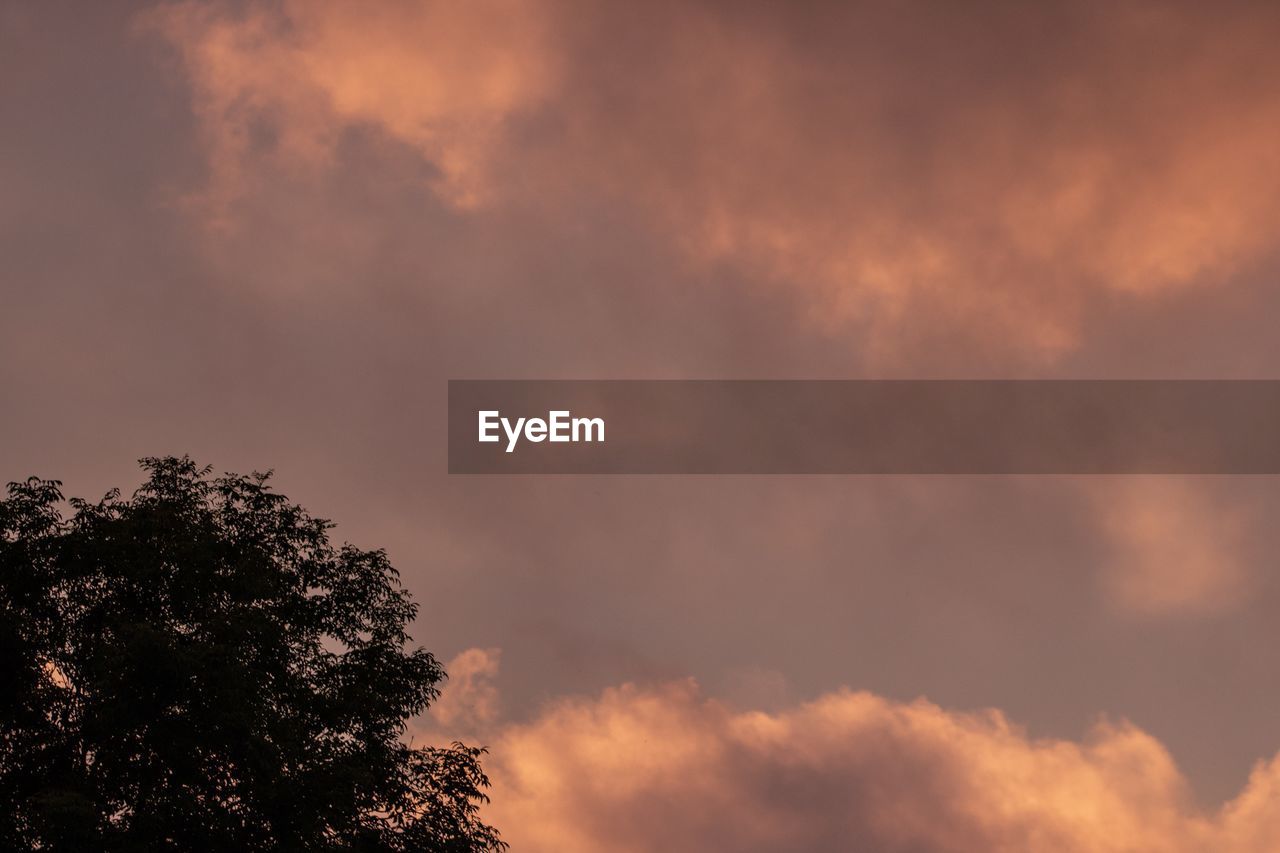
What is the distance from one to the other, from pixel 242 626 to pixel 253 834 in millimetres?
4883

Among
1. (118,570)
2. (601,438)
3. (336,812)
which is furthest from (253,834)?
(601,438)

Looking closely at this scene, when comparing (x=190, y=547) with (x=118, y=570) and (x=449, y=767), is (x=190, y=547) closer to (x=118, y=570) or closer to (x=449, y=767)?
(x=118, y=570)

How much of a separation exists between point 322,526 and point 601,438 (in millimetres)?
9404

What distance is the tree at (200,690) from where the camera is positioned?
31406 mm

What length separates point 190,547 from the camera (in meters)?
33.3

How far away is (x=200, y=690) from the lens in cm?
3169

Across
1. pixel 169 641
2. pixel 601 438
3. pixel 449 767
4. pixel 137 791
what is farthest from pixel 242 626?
pixel 601 438

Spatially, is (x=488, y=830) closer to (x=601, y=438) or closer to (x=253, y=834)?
(x=253, y=834)

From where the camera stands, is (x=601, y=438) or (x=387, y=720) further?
(x=601, y=438)

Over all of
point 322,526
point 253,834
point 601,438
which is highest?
point 601,438

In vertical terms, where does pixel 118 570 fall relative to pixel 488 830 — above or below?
above

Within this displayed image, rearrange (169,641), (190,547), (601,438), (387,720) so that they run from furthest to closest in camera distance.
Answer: (601,438) → (387,720) → (190,547) → (169,641)

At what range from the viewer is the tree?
3141cm

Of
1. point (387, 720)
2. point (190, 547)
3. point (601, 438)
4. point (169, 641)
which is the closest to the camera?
point (169, 641)
